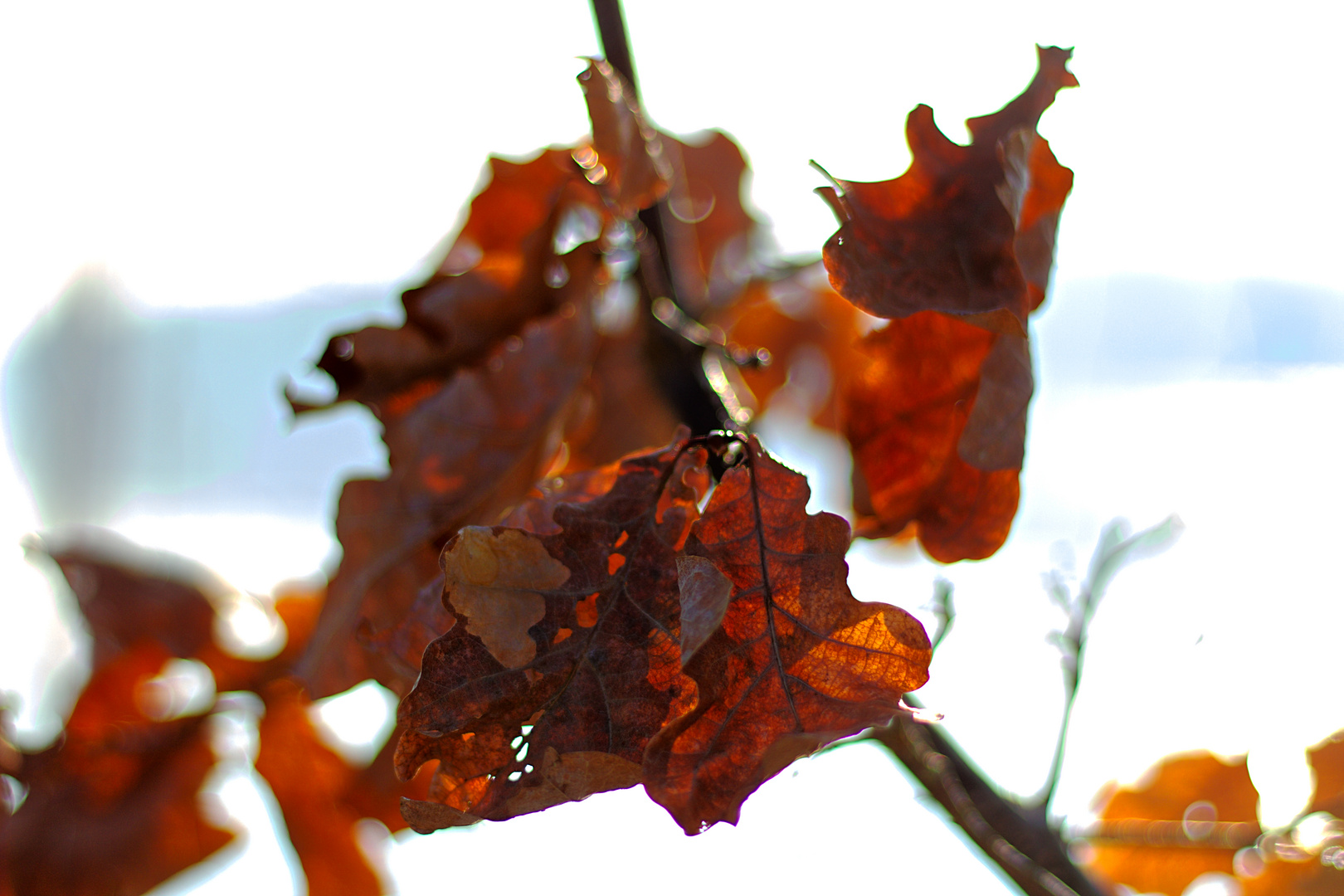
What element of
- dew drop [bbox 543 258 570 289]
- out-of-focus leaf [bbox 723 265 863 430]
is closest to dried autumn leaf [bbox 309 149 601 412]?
dew drop [bbox 543 258 570 289]

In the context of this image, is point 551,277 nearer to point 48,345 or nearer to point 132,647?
point 132,647

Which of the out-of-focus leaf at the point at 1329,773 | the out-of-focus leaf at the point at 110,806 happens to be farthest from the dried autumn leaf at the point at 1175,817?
the out-of-focus leaf at the point at 110,806

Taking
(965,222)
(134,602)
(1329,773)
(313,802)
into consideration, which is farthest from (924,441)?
(134,602)

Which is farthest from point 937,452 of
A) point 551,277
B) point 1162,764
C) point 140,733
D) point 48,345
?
point 48,345

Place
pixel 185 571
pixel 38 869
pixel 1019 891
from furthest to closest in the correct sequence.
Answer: pixel 185 571 < pixel 38 869 < pixel 1019 891

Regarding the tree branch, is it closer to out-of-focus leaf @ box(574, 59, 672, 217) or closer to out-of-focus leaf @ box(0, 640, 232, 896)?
out-of-focus leaf @ box(574, 59, 672, 217)

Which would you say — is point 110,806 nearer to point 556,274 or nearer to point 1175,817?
point 556,274
